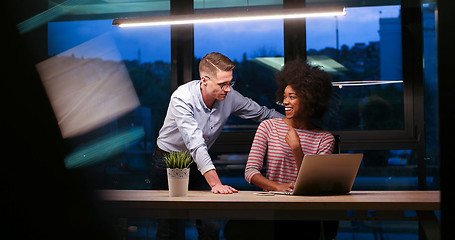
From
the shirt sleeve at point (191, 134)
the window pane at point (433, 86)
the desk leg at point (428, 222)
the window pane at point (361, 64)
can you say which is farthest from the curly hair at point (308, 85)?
the window pane at point (433, 86)

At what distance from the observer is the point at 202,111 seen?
9.41ft

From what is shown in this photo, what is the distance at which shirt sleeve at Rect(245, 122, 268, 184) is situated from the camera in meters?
2.44

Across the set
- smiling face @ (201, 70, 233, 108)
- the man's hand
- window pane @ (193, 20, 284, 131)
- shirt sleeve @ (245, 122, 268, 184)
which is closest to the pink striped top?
shirt sleeve @ (245, 122, 268, 184)

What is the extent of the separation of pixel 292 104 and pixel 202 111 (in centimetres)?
60

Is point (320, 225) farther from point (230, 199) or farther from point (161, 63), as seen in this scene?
point (161, 63)

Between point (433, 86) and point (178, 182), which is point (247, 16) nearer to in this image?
point (178, 182)

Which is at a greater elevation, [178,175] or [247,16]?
[247,16]

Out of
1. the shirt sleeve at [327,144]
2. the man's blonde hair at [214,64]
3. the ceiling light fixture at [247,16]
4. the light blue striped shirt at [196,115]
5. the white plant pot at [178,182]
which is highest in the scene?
the ceiling light fixture at [247,16]

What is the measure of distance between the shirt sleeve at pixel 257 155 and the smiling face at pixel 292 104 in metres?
0.19

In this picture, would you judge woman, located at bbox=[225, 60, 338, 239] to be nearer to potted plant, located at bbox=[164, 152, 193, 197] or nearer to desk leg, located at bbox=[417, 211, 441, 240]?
potted plant, located at bbox=[164, 152, 193, 197]

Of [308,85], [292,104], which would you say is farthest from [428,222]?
[308,85]

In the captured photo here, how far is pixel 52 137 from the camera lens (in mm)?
485

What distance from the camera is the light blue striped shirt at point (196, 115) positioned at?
2.60m

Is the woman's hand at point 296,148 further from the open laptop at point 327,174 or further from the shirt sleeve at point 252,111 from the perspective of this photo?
the shirt sleeve at point 252,111
